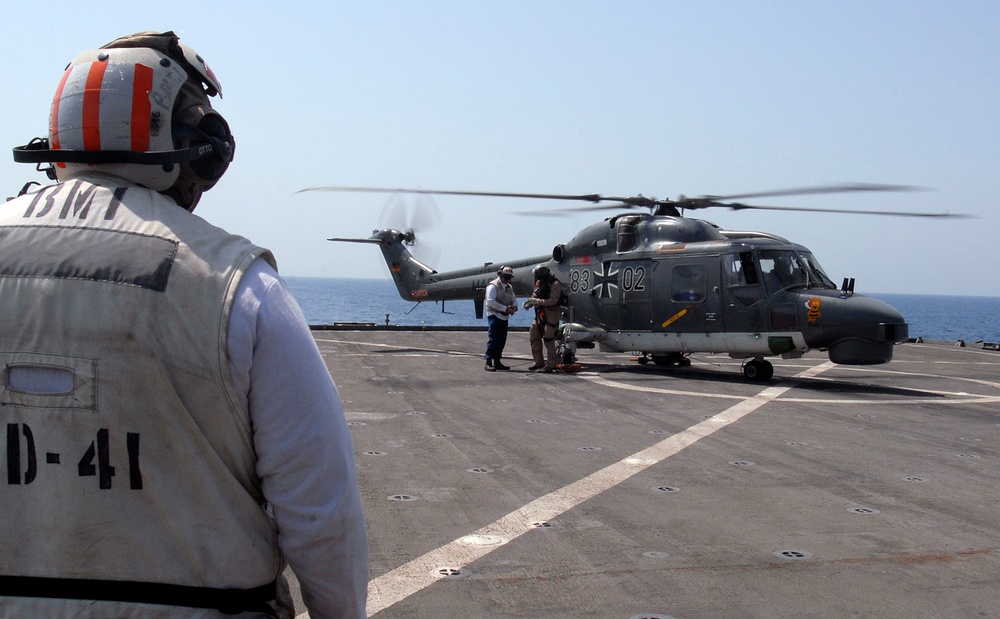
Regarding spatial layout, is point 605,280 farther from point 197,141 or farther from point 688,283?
point 197,141

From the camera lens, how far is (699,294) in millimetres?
14180

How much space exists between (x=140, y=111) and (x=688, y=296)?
1303 centimetres

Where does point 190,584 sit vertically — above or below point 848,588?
above

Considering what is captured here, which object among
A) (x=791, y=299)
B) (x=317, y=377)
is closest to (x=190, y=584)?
(x=317, y=377)

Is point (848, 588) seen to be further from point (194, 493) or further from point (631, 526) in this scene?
point (194, 493)

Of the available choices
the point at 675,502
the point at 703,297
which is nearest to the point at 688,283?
the point at 703,297

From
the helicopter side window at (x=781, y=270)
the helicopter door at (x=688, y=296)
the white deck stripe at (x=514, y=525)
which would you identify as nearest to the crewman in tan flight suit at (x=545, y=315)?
the helicopter door at (x=688, y=296)

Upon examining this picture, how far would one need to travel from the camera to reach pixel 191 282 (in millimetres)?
1658

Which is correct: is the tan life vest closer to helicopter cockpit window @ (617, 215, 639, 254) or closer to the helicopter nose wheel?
the helicopter nose wheel

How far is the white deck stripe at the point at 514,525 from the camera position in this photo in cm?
Answer: 413

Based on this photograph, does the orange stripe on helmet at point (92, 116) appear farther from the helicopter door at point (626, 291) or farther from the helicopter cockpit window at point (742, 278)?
the helicopter door at point (626, 291)

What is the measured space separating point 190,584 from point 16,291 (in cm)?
65

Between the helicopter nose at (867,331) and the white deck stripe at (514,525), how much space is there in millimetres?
4767

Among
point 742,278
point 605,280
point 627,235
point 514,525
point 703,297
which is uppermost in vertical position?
point 627,235
